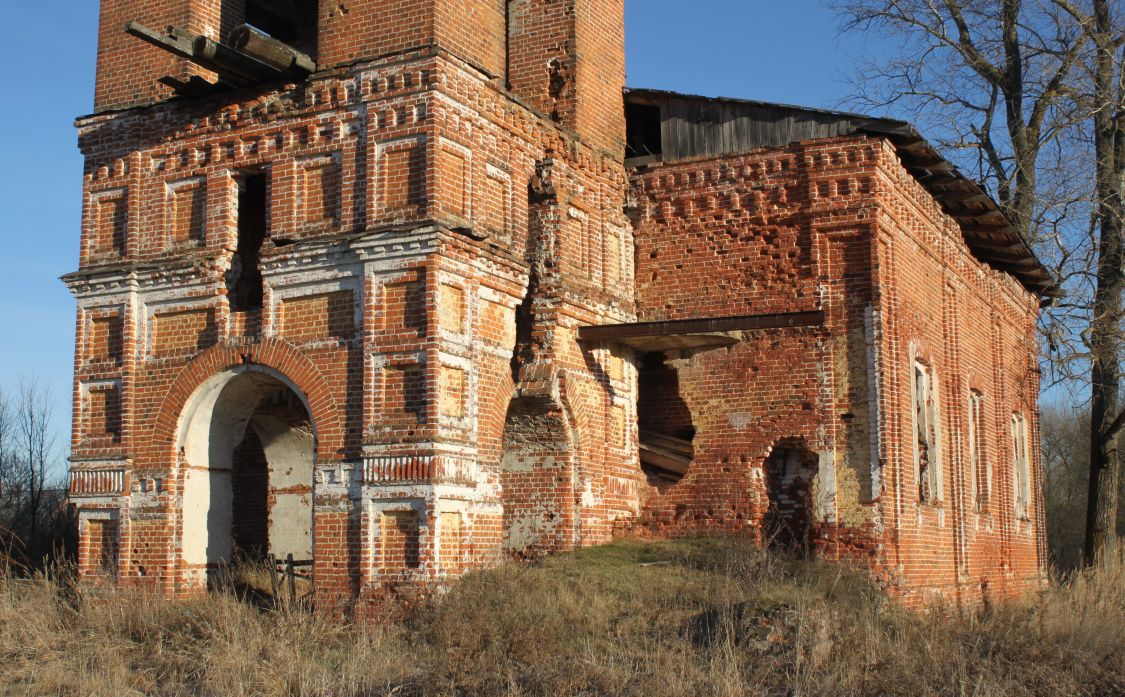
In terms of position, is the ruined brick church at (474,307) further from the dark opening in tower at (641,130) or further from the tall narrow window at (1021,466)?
Result: the tall narrow window at (1021,466)

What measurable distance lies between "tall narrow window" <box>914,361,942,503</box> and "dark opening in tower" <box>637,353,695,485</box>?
10.4ft

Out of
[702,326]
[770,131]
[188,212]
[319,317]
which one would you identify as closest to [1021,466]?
[770,131]

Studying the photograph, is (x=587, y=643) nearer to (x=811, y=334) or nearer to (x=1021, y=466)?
(x=811, y=334)

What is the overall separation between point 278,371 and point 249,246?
8.38ft

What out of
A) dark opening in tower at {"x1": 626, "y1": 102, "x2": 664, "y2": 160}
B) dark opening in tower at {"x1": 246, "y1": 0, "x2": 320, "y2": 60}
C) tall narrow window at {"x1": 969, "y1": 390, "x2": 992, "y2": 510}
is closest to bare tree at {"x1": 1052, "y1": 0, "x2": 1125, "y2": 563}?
tall narrow window at {"x1": 969, "y1": 390, "x2": 992, "y2": 510}

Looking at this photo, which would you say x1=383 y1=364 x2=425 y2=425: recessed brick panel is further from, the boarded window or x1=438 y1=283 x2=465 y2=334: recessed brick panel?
the boarded window

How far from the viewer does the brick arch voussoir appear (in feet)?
44.4

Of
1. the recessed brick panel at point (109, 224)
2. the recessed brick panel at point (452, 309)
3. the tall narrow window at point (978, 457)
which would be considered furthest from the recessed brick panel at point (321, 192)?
the tall narrow window at point (978, 457)

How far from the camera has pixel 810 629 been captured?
11.1m

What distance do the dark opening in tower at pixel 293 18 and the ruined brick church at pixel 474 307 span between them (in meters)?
0.06

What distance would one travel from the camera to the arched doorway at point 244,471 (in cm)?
1450

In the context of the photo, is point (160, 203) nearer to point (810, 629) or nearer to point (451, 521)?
point (451, 521)

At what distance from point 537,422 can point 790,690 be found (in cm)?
585

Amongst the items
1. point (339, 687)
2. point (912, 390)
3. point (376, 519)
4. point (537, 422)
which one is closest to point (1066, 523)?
point (912, 390)
